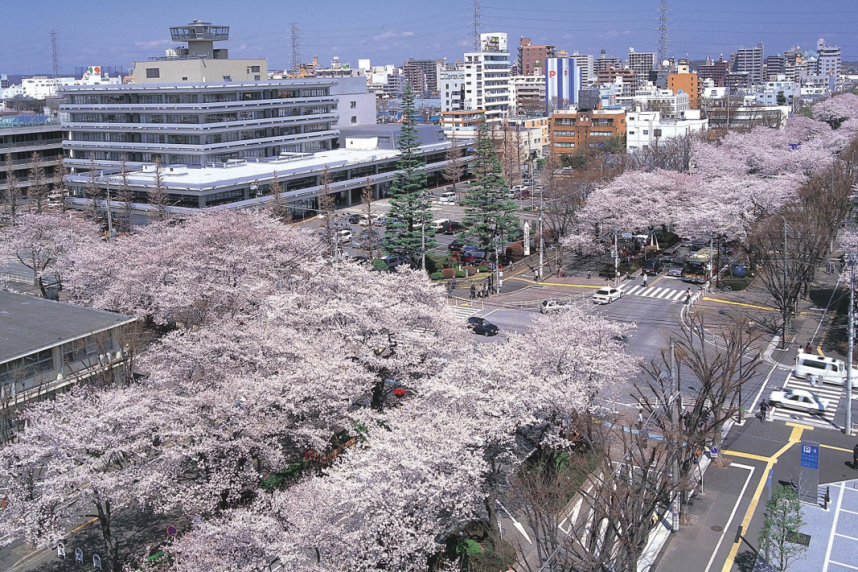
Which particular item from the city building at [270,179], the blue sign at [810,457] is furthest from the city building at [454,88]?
the blue sign at [810,457]

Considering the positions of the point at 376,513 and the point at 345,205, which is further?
the point at 345,205

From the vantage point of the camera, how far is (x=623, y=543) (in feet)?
50.6

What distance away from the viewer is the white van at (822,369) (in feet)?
94.2

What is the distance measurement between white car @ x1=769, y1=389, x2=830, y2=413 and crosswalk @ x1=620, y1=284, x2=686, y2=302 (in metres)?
12.9

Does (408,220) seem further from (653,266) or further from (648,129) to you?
(648,129)

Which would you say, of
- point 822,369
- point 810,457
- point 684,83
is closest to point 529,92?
point 684,83

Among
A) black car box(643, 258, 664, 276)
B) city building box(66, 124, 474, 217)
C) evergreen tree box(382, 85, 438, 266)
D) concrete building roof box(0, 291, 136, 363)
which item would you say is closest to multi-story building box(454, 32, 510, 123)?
city building box(66, 124, 474, 217)

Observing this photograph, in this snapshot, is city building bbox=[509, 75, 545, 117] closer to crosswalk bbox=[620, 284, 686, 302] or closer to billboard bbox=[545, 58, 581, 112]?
billboard bbox=[545, 58, 581, 112]

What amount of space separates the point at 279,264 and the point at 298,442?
47.9 feet

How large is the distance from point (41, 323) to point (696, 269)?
34547 millimetres

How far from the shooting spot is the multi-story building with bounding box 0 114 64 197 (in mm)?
64562

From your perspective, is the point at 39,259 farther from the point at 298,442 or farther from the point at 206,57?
the point at 206,57

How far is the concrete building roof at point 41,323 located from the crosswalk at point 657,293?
2615 cm

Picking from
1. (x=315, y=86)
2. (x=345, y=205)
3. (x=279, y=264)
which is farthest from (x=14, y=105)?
(x=279, y=264)
